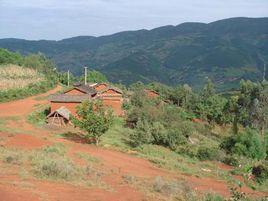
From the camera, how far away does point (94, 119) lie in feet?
102

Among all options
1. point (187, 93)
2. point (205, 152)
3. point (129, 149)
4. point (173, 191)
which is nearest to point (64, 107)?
point (129, 149)

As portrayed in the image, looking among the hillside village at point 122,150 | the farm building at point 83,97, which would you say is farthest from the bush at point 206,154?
the farm building at point 83,97

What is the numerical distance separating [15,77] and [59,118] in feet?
87.8

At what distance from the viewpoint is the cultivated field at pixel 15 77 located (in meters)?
55.8

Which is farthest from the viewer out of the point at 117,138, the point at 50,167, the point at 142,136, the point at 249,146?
the point at 249,146

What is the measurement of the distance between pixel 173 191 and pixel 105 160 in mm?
7682

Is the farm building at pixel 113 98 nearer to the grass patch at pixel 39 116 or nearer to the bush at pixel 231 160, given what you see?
the grass patch at pixel 39 116

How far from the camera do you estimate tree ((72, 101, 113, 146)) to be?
102 ft

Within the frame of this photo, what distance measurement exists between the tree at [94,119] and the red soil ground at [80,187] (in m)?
1.18

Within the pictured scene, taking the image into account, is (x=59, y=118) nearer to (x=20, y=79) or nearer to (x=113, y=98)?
(x=113, y=98)

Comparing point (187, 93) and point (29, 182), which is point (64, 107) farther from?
point (187, 93)

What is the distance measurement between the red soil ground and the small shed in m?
2.01

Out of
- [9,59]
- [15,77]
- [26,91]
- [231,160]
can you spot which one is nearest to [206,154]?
[231,160]

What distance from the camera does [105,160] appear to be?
26250mm
